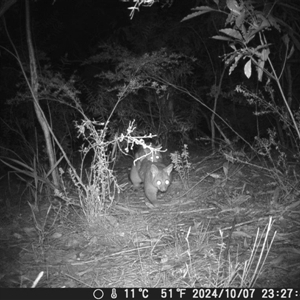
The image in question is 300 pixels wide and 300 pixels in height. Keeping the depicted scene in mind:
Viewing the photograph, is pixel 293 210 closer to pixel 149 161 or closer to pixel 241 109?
pixel 149 161

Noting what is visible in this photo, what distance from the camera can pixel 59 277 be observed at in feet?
12.9

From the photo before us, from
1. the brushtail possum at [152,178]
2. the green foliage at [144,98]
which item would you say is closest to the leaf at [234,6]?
the brushtail possum at [152,178]

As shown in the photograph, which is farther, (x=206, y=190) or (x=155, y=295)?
(x=206, y=190)

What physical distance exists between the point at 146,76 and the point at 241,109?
440cm

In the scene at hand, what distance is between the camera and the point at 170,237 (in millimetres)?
4707

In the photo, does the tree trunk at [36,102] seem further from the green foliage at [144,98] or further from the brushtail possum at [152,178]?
the green foliage at [144,98]

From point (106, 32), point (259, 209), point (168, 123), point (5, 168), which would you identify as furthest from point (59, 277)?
point (106, 32)

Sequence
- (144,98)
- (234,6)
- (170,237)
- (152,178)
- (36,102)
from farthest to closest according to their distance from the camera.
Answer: (144,98), (152,178), (36,102), (170,237), (234,6)

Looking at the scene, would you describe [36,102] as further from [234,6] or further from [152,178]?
[234,6]

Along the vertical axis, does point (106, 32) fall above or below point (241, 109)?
above

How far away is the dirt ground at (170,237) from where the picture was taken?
3807 millimetres

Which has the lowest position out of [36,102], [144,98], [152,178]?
[152,178]

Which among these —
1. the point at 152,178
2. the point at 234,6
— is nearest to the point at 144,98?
the point at 152,178

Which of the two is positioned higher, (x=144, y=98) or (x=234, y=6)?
(x=234, y=6)
